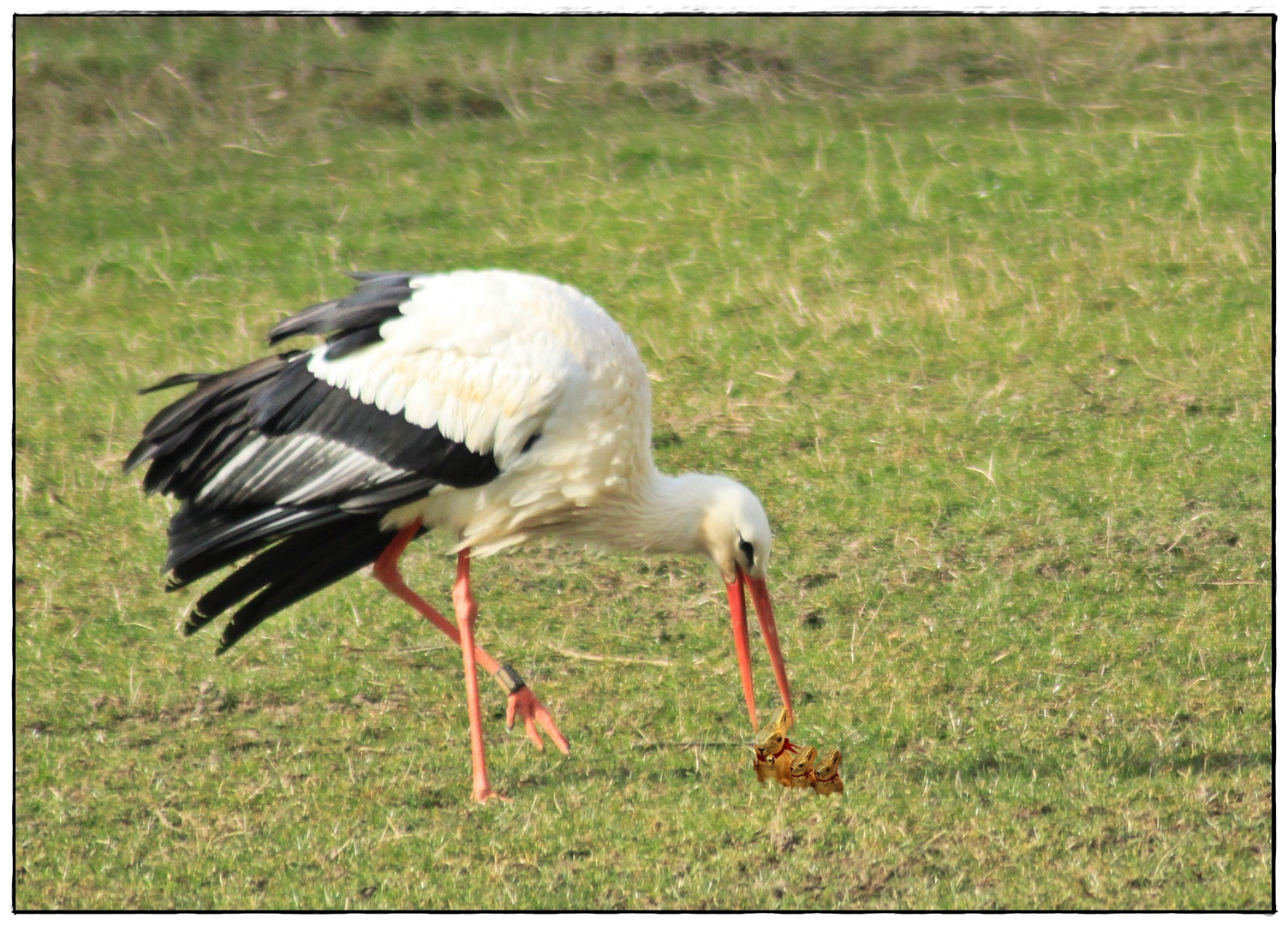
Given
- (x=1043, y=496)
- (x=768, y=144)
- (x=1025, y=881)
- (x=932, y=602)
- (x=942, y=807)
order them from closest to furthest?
(x=1025, y=881) < (x=942, y=807) < (x=932, y=602) < (x=1043, y=496) < (x=768, y=144)

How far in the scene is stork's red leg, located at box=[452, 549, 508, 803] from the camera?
5.15 m

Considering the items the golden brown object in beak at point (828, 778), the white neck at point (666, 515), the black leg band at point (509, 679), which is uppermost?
the white neck at point (666, 515)

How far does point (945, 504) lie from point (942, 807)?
7.63 feet

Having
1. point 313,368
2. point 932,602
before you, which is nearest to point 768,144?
point 932,602

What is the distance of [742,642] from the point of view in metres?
5.39

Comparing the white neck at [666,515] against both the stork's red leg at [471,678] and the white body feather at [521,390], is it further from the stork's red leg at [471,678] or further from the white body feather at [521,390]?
the stork's red leg at [471,678]

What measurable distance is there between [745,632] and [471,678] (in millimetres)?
872

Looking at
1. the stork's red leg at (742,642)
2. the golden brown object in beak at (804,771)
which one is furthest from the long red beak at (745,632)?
the golden brown object in beak at (804,771)

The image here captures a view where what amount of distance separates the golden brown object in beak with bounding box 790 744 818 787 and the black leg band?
0.97 meters

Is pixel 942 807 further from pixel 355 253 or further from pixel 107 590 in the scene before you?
pixel 355 253

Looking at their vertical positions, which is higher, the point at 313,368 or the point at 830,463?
the point at 313,368

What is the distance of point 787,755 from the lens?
5.00 m

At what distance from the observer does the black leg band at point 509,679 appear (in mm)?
5457

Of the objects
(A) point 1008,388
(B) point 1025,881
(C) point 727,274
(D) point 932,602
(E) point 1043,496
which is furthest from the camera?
(C) point 727,274
